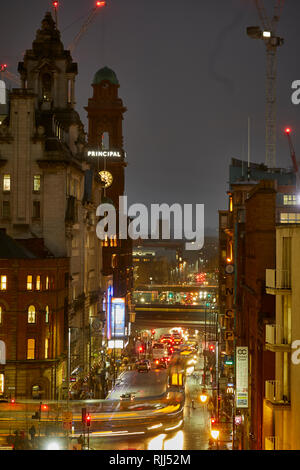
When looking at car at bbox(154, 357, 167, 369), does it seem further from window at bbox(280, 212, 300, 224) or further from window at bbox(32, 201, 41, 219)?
window at bbox(280, 212, 300, 224)

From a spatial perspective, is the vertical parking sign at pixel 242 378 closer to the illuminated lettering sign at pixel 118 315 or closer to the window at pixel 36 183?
the window at pixel 36 183

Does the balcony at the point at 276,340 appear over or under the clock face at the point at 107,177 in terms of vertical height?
under

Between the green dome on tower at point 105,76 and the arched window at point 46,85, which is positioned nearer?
the arched window at point 46,85

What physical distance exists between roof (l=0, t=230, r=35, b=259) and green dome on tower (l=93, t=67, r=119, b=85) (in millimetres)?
78774

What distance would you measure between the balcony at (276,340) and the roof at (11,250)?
3764 centimetres


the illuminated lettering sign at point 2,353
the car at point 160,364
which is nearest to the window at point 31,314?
the illuminated lettering sign at point 2,353

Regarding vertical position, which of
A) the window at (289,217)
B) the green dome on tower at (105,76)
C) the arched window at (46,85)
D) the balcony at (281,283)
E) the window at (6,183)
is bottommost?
the balcony at (281,283)

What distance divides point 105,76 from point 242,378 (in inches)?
4240

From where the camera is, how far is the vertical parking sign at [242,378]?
4294cm

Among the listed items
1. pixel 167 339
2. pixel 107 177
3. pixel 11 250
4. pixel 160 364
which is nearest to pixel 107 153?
pixel 107 177

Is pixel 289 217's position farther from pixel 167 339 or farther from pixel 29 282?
pixel 167 339

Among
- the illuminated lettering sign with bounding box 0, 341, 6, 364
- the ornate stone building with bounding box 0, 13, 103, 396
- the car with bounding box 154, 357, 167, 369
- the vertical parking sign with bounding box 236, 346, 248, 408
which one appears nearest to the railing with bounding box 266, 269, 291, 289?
the vertical parking sign with bounding box 236, 346, 248, 408

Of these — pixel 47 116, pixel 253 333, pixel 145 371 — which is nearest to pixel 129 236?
pixel 145 371

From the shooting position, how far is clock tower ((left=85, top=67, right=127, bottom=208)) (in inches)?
5389
